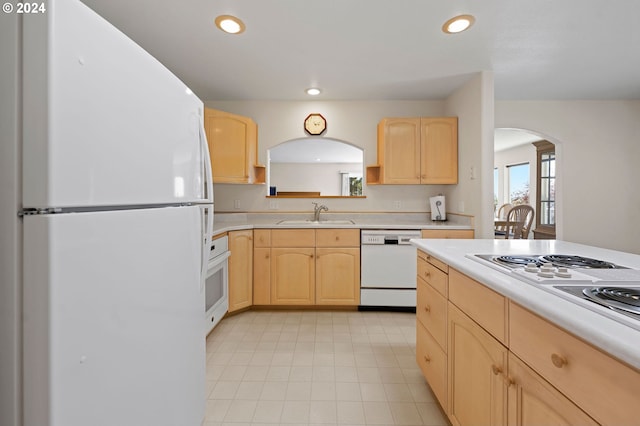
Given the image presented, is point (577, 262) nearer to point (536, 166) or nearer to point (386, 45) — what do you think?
point (386, 45)

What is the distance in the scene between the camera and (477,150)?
2742mm

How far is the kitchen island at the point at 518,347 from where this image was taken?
0.58 m

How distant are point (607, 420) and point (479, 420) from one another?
607mm

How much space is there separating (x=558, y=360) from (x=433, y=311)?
0.89m

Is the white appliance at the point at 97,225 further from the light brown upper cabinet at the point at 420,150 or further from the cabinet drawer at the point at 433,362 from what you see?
the light brown upper cabinet at the point at 420,150

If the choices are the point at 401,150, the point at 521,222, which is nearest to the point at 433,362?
the point at 401,150

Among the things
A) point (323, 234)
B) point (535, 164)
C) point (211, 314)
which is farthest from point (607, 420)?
point (535, 164)

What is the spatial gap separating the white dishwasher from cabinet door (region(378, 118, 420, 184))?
630mm

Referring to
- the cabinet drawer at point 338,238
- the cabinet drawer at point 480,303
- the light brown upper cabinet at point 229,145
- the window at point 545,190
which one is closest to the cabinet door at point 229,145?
the light brown upper cabinet at point 229,145

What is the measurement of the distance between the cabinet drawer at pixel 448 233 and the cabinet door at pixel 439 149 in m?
0.59

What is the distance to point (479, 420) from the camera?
108 cm

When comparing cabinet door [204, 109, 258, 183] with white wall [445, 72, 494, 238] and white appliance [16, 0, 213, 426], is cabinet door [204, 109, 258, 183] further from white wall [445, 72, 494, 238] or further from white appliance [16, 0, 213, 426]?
white wall [445, 72, 494, 238]

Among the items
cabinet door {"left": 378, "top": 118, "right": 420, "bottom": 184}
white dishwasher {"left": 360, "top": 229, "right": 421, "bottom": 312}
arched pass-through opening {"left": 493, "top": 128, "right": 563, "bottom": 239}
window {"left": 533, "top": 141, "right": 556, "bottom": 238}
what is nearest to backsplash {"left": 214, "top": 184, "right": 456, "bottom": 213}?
cabinet door {"left": 378, "top": 118, "right": 420, "bottom": 184}

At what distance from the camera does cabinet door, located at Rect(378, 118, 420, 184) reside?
3.19 m
